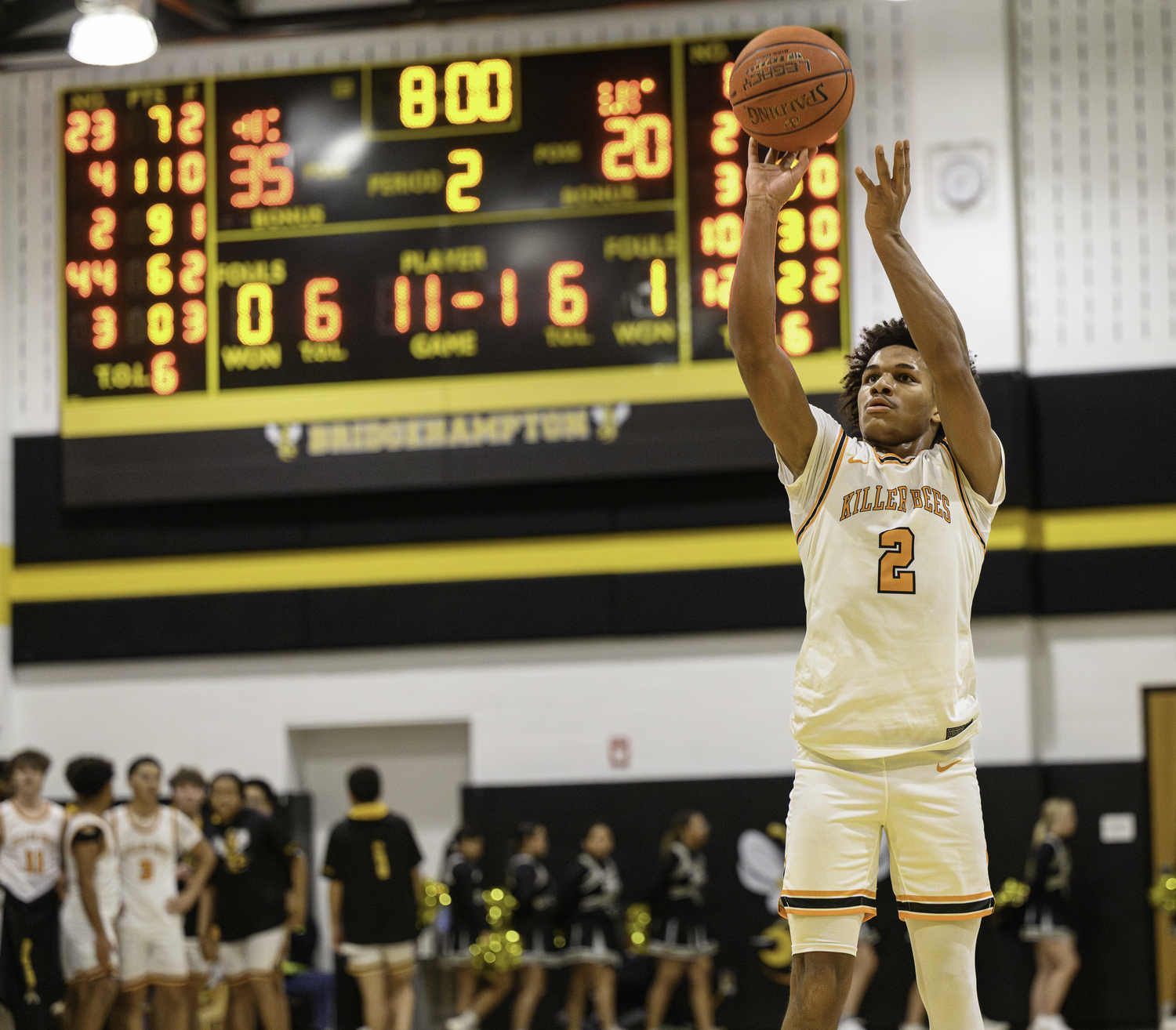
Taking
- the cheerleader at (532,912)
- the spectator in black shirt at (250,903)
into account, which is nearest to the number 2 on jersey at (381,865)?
the spectator in black shirt at (250,903)

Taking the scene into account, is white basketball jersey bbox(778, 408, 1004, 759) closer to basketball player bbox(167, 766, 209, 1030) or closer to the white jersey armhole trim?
the white jersey armhole trim

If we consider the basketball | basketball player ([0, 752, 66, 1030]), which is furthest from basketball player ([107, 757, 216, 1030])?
the basketball

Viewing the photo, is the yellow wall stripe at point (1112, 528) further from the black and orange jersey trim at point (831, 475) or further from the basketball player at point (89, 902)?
the black and orange jersey trim at point (831, 475)

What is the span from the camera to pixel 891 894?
9.23 meters

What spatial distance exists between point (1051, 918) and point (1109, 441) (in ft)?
10.2

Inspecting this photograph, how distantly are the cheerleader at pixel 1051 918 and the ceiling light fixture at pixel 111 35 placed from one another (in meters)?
6.90

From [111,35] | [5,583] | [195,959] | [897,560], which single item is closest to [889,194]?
[897,560]

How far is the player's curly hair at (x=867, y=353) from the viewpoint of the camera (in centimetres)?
362

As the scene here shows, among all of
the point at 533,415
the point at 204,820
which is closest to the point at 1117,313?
the point at 533,415

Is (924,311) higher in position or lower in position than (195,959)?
higher

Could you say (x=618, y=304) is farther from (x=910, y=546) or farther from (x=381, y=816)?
(x=910, y=546)

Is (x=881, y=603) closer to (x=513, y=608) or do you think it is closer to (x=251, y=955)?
(x=251, y=955)

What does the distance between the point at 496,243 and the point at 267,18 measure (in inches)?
97.0

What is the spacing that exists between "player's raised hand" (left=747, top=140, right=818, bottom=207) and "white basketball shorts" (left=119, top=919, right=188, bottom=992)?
5.93 m
